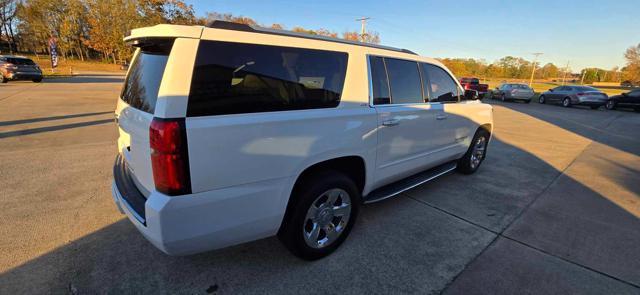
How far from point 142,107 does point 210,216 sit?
3.00ft

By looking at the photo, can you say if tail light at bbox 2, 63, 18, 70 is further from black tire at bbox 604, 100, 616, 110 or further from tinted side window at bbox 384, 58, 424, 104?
black tire at bbox 604, 100, 616, 110

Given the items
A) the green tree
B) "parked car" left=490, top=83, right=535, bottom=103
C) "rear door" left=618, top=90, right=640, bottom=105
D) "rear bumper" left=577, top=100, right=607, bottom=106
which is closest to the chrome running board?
"rear bumper" left=577, top=100, right=607, bottom=106

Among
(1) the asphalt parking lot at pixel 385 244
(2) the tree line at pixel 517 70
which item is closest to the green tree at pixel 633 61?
(2) the tree line at pixel 517 70

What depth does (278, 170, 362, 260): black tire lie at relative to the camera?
96.6 inches

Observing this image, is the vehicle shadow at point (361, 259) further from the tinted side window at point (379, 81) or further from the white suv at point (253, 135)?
the tinted side window at point (379, 81)

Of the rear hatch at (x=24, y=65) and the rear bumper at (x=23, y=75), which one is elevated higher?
the rear hatch at (x=24, y=65)

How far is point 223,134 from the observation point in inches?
74.5

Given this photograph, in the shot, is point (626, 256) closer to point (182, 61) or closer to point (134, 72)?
point (182, 61)

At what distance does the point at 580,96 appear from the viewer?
19.0m

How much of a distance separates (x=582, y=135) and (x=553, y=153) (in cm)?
393

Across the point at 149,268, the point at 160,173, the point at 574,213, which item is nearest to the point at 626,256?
the point at 574,213

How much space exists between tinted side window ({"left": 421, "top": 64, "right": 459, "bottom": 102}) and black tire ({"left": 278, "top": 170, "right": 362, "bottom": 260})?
1909mm

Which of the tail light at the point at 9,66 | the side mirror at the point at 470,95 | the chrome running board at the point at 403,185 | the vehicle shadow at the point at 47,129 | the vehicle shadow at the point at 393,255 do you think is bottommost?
the vehicle shadow at the point at 393,255

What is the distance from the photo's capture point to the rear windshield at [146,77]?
204 centimetres
